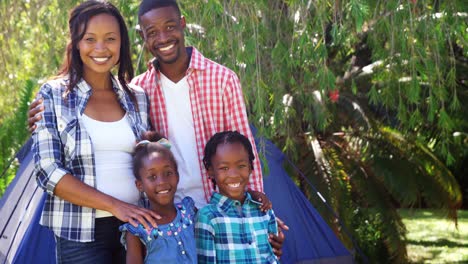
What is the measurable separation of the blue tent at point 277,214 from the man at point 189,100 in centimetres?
72

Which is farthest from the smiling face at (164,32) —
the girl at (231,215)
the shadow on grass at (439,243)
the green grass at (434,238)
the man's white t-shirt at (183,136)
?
the shadow on grass at (439,243)

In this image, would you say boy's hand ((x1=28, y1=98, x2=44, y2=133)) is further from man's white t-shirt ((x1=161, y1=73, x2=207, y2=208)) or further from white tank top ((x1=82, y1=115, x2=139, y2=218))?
man's white t-shirt ((x1=161, y1=73, x2=207, y2=208))

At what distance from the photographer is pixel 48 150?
9.08 feet

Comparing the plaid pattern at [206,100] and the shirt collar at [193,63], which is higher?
the shirt collar at [193,63]

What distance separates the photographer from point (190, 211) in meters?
3.01

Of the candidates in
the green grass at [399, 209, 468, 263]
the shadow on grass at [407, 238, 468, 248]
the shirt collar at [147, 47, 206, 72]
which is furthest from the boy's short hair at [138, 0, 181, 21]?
the shadow on grass at [407, 238, 468, 248]

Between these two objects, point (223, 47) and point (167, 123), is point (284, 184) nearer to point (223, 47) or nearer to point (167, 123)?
point (223, 47)

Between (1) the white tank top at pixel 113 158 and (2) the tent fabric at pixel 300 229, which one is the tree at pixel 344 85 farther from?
(1) the white tank top at pixel 113 158

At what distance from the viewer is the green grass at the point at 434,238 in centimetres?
844

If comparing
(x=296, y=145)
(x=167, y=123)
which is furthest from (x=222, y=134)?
(x=296, y=145)

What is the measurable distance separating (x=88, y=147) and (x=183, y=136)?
630 millimetres

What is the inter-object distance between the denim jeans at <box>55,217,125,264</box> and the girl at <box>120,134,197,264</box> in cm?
7

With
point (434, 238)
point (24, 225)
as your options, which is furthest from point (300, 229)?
point (434, 238)

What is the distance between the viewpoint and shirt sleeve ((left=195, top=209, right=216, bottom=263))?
303 cm
